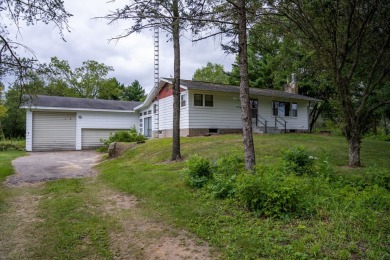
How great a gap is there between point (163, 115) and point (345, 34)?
44.7 feet

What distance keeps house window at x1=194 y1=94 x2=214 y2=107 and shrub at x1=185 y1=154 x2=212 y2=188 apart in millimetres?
10899

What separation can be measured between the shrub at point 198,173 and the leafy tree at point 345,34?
191 inches

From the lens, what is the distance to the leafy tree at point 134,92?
45312 mm

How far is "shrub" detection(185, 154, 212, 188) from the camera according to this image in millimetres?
6371

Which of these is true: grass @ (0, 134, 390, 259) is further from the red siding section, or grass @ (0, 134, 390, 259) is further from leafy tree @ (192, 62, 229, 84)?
leafy tree @ (192, 62, 229, 84)

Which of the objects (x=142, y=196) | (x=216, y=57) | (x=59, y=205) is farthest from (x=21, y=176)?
(x=216, y=57)

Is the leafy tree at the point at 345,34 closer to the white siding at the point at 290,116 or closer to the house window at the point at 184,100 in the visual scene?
the house window at the point at 184,100

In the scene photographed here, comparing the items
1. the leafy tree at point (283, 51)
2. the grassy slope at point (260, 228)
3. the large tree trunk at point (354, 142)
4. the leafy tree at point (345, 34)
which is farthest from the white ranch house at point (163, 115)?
the grassy slope at point (260, 228)

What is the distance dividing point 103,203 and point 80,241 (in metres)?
1.96

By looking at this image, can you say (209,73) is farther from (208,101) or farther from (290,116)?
(208,101)

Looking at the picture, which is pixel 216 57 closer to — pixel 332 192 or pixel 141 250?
pixel 332 192

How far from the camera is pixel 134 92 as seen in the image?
149 ft

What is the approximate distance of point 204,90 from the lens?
17.0m

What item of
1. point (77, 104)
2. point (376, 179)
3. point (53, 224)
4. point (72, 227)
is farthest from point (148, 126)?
point (72, 227)
